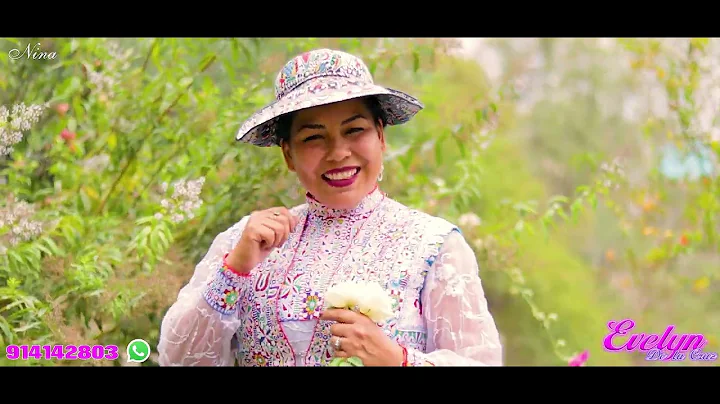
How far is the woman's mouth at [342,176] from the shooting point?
1736mm

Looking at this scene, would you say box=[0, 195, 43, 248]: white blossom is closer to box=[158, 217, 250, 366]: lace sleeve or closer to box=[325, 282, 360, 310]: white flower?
box=[158, 217, 250, 366]: lace sleeve

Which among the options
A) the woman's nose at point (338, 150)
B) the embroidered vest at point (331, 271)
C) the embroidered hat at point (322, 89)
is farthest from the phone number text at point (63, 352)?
the woman's nose at point (338, 150)

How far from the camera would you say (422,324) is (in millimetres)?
1683

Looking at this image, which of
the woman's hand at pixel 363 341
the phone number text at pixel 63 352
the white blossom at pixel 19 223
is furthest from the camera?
the white blossom at pixel 19 223

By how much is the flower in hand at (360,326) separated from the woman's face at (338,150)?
0.90ft

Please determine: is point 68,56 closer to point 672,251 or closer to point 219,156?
point 219,156

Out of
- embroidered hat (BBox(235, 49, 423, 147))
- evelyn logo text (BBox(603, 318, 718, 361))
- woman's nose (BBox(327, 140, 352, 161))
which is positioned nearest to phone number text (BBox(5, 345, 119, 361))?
embroidered hat (BBox(235, 49, 423, 147))

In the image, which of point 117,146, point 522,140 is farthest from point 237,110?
point 522,140

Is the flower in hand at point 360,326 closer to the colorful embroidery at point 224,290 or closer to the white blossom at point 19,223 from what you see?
the colorful embroidery at point 224,290

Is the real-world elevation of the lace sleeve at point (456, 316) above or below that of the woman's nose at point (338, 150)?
below

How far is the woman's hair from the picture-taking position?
178 cm

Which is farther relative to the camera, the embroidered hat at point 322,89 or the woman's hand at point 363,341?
the embroidered hat at point 322,89

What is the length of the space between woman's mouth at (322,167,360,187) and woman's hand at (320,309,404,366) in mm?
316

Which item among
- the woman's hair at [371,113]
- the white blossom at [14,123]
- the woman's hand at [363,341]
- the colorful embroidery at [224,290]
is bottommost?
the woman's hand at [363,341]
